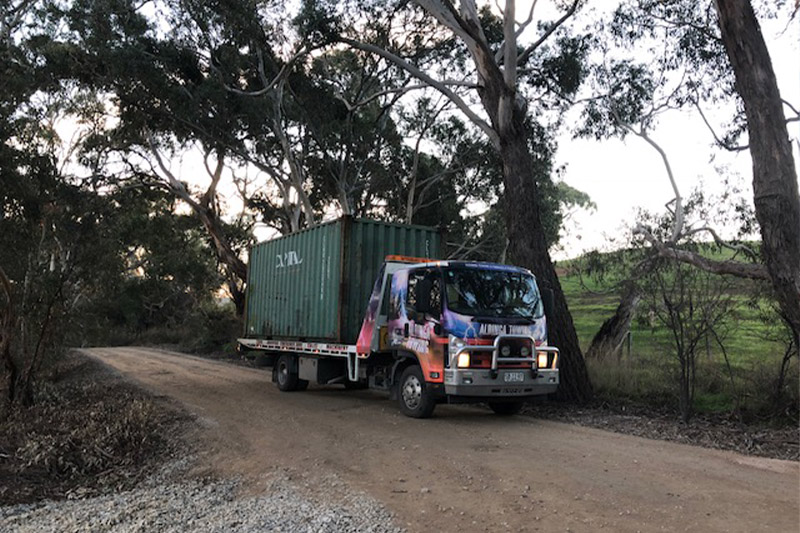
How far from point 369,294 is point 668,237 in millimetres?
8860

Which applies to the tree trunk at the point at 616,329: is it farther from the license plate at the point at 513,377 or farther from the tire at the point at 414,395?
the tire at the point at 414,395

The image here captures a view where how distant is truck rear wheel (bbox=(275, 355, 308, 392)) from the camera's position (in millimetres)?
13391

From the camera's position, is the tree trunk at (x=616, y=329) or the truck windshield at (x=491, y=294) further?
the tree trunk at (x=616, y=329)

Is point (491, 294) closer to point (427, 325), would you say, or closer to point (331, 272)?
point (427, 325)

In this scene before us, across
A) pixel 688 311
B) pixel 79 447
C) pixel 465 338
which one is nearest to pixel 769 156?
pixel 688 311

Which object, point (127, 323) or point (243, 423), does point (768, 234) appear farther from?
point (127, 323)

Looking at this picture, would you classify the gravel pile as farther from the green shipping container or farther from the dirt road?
the green shipping container

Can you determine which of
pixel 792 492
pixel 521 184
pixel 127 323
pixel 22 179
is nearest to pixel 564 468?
pixel 792 492

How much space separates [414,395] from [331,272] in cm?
321

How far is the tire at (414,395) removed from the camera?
9328 millimetres

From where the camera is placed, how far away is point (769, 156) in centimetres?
846

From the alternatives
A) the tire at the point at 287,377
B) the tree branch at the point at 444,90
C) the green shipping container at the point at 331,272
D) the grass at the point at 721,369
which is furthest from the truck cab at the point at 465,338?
the tree branch at the point at 444,90

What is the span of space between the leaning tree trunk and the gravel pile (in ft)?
21.3

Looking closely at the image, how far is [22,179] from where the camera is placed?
1209cm
